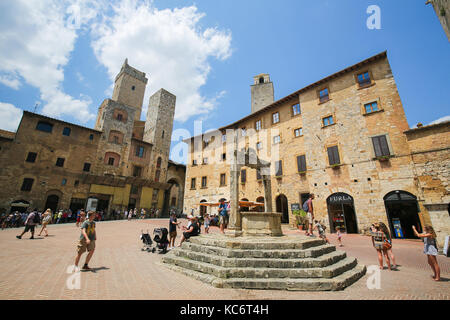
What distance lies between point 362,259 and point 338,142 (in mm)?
10406

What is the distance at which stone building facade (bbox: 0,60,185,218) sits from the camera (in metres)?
19.7

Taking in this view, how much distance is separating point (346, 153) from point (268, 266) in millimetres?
13107

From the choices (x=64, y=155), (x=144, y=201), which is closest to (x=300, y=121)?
(x=144, y=201)

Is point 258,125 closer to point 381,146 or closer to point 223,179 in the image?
point 223,179

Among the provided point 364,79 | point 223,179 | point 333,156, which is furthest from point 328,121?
point 223,179

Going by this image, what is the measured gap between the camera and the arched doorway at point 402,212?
40.1 ft

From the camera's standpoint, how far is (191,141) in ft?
95.1

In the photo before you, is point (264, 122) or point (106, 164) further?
point (106, 164)

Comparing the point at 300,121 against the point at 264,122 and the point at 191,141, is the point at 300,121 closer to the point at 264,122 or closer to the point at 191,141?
the point at 264,122

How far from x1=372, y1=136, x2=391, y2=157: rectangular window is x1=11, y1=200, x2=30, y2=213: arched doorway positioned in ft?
101

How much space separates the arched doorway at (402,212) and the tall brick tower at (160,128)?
2723cm

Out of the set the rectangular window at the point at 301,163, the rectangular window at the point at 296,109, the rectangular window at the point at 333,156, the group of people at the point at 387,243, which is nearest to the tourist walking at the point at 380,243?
the group of people at the point at 387,243

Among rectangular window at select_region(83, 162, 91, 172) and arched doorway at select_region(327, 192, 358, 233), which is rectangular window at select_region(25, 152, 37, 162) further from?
Result: arched doorway at select_region(327, 192, 358, 233)

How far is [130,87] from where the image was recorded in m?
37.5
